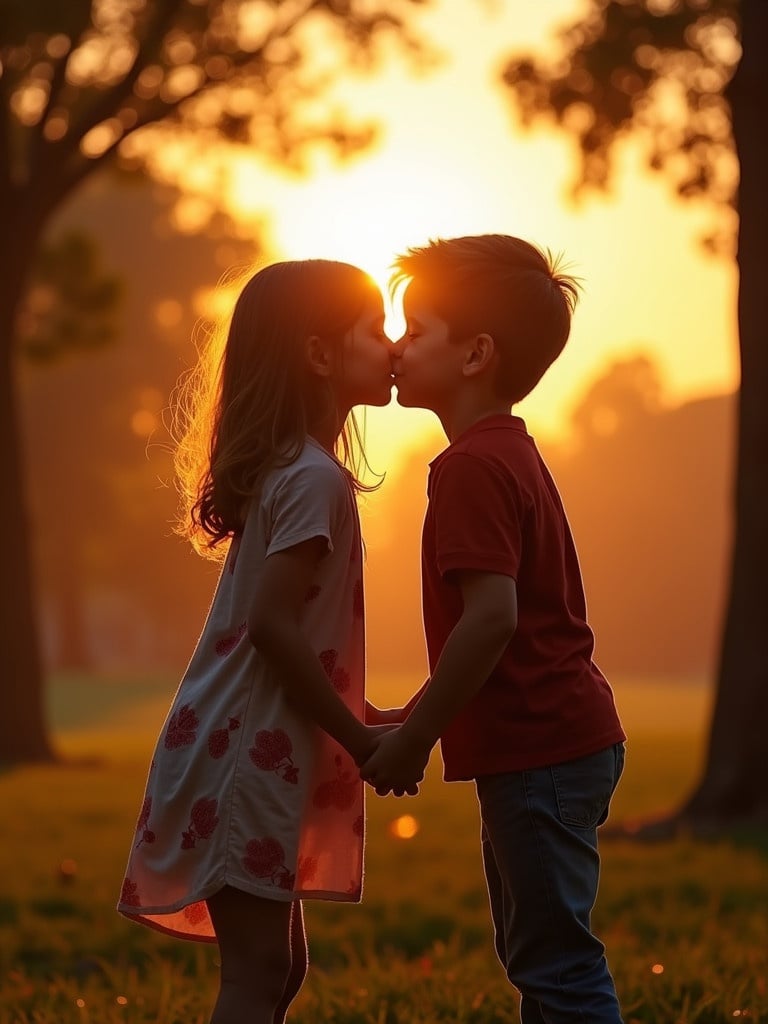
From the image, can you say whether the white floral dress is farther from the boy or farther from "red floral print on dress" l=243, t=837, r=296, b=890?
the boy

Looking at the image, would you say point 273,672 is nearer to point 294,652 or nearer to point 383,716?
point 294,652

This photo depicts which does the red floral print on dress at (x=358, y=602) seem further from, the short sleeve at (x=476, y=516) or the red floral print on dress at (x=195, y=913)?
the red floral print on dress at (x=195, y=913)

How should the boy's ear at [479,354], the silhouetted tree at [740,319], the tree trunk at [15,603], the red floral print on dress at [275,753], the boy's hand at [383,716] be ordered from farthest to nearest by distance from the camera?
the tree trunk at [15,603], the silhouetted tree at [740,319], the boy's hand at [383,716], the boy's ear at [479,354], the red floral print on dress at [275,753]

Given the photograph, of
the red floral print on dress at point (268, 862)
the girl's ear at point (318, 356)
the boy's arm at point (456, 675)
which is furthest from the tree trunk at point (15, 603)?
the boy's arm at point (456, 675)

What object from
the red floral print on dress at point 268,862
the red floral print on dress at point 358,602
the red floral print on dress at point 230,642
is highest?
the red floral print on dress at point 358,602

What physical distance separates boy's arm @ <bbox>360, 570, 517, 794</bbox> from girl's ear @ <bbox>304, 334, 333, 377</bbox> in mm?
579

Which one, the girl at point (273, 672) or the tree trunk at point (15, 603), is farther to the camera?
the tree trunk at point (15, 603)

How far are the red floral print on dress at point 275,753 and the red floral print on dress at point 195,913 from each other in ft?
1.41

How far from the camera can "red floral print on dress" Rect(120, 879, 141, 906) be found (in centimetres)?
293

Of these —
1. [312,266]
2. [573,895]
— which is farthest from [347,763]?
[312,266]

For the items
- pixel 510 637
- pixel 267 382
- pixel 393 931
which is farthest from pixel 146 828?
pixel 393 931

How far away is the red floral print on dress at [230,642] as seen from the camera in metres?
2.95

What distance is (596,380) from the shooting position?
77062mm

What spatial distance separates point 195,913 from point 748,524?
23.2 feet
